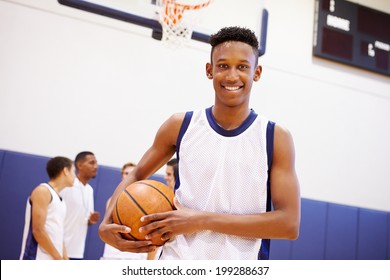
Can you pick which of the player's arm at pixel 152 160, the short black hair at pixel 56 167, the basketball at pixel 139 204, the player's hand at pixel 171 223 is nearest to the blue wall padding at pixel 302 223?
the short black hair at pixel 56 167

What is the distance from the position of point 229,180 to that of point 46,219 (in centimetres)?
279

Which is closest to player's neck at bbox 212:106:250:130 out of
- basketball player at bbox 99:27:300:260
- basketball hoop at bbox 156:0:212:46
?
basketball player at bbox 99:27:300:260

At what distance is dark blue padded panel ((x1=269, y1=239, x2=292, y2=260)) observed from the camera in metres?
5.95

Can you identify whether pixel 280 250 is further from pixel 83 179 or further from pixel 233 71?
pixel 233 71

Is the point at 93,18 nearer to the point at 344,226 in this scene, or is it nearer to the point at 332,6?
the point at 332,6

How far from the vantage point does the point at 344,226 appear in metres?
6.41

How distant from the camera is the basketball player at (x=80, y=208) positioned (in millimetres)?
4492

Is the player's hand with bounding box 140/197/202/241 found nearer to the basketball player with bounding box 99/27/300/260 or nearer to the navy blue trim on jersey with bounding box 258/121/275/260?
the basketball player with bounding box 99/27/300/260

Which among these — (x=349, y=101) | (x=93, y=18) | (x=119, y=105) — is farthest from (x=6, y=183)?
(x=349, y=101)

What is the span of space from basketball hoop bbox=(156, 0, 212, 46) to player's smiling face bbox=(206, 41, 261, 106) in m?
2.44

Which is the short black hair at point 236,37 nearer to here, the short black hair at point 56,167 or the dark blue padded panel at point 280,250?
the short black hair at point 56,167
